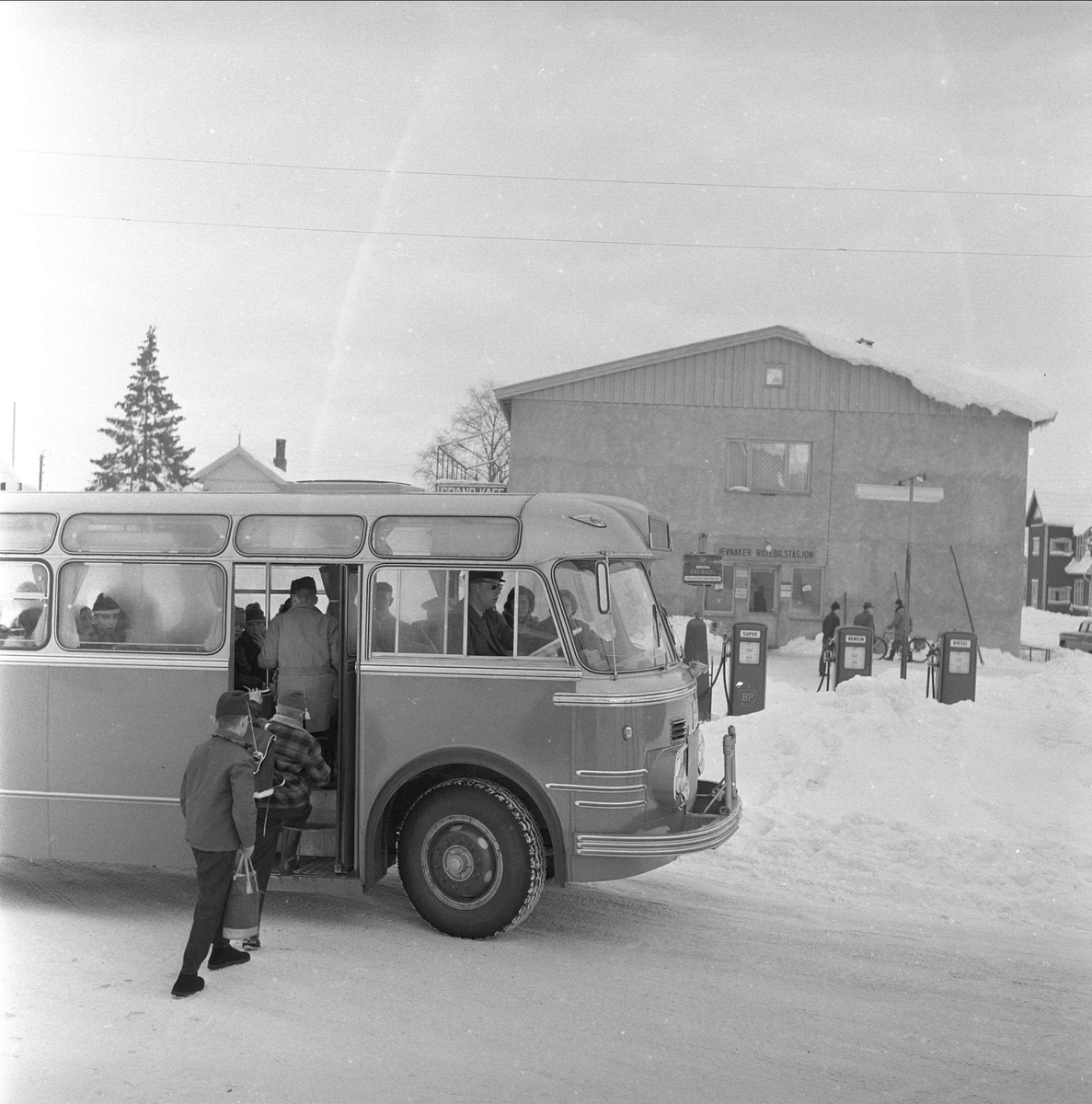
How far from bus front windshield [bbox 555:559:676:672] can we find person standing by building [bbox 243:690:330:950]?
5.87 feet

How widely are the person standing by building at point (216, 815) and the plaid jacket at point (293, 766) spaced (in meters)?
0.78

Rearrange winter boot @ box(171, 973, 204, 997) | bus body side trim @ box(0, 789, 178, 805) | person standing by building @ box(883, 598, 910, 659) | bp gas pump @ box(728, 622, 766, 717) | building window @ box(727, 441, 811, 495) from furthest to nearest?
building window @ box(727, 441, 811, 495), person standing by building @ box(883, 598, 910, 659), bp gas pump @ box(728, 622, 766, 717), bus body side trim @ box(0, 789, 178, 805), winter boot @ box(171, 973, 204, 997)

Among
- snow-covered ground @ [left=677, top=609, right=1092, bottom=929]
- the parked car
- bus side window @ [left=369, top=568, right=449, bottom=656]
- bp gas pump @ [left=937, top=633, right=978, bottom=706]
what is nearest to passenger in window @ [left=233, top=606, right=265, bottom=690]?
bus side window @ [left=369, top=568, right=449, bottom=656]

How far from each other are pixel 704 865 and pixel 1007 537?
26.9 meters

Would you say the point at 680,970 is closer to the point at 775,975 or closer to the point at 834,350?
the point at 775,975

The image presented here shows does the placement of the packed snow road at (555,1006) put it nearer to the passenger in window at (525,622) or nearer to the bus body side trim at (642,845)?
the bus body side trim at (642,845)

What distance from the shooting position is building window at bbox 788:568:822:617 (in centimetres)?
3338

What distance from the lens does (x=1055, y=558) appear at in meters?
79.4

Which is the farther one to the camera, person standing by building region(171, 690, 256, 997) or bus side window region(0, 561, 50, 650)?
bus side window region(0, 561, 50, 650)

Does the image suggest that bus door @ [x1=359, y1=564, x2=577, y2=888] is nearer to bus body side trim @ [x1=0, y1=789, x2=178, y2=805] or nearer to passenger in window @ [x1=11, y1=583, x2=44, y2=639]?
bus body side trim @ [x1=0, y1=789, x2=178, y2=805]

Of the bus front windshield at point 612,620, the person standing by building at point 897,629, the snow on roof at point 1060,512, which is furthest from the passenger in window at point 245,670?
the snow on roof at point 1060,512

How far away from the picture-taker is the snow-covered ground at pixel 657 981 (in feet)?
17.3

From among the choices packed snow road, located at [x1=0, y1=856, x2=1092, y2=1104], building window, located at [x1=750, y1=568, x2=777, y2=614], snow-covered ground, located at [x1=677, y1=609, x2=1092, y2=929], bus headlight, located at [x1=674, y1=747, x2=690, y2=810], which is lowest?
packed snow road, located at [x1=0, y1=856, x2=1092, y2=1104]

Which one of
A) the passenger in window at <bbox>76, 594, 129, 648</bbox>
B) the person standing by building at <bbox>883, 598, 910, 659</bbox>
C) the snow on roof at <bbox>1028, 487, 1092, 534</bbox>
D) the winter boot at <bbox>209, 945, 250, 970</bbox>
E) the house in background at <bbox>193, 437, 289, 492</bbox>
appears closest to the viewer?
the winter boot at <bbox>209, 945, 250, 970</bbox>
